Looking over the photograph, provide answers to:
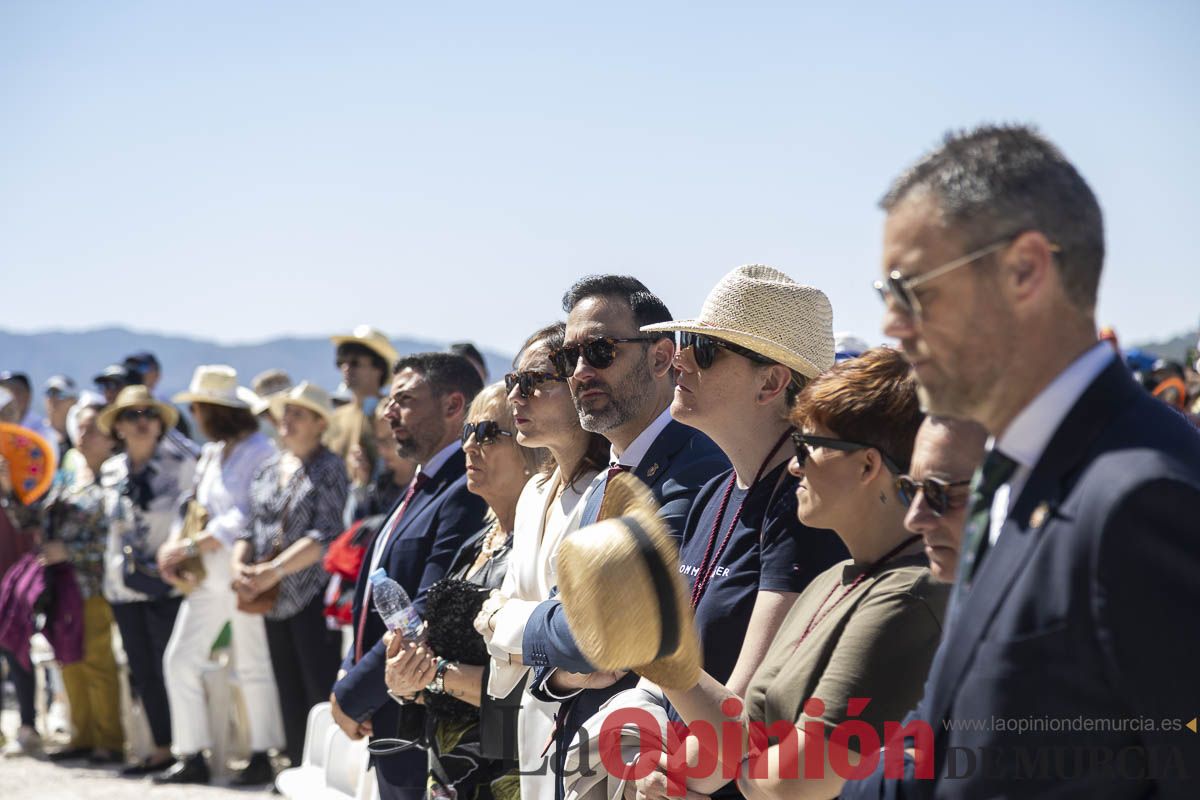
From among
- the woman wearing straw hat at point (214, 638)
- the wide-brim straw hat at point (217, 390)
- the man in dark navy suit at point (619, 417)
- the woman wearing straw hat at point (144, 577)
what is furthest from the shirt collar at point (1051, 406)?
the woman wearing straw hat at point (144, 577)

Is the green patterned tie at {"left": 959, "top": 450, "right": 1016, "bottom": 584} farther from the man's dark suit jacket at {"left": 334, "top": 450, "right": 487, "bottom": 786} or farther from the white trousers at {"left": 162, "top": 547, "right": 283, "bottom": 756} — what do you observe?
the white trousers at {"left": 162, "top": 547, "right": 283, "bottom": 756}

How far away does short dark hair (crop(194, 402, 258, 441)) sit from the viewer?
332 inches

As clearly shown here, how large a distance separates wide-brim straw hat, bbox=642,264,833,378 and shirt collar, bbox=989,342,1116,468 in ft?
5.22

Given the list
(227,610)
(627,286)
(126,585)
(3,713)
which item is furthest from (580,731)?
(3,713)

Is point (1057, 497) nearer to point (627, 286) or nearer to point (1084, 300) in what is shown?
point (1084, 300)

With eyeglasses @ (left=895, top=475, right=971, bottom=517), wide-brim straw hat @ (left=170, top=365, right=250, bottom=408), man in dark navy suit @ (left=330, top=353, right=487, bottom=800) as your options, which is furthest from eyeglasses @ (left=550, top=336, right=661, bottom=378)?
wide-brim straw hat @ (left=170, top=365, right=250, bottom=408)

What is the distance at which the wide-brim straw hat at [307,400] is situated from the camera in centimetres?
771

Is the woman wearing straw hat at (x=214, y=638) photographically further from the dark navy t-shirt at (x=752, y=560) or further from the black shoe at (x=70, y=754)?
the dark navy t-shirt at (x=752, y=560)

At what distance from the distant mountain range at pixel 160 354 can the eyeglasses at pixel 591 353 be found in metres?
33.4

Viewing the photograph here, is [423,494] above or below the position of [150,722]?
above

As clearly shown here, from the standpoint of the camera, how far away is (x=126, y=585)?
27.4 feet

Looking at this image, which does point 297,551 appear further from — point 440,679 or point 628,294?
point 628,294

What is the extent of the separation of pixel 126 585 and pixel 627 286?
18.2ft

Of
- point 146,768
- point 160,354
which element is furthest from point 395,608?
point 160,354
